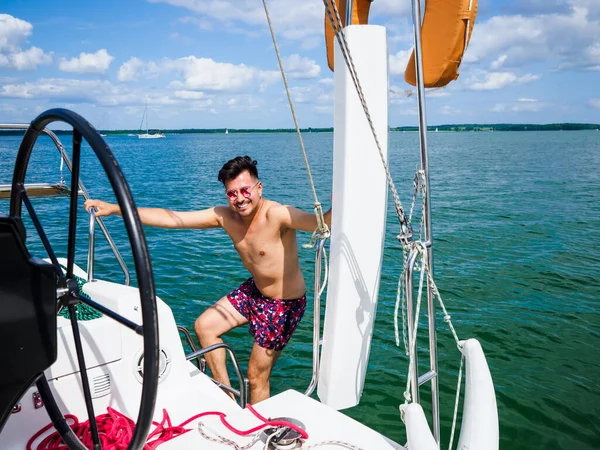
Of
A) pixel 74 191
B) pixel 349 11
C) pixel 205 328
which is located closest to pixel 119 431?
pixel 74 191

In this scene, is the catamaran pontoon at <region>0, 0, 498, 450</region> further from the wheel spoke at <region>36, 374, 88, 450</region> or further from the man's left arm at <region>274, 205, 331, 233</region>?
the man's left arm at <region>274, 205, 331, 233</region>

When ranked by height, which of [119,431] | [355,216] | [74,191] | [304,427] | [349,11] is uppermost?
[349,11]

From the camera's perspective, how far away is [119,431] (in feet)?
7.77

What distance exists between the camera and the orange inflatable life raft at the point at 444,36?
2.22m

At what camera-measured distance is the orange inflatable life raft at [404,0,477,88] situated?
7.30 ft

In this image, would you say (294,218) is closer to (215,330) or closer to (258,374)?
(215,330)

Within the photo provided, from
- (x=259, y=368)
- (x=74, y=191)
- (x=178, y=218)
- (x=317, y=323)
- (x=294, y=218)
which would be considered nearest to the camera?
(x=74, y=191)

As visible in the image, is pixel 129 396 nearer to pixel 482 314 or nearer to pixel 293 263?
pixel 293 263

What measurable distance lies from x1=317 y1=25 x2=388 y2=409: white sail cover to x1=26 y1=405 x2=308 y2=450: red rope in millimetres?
478

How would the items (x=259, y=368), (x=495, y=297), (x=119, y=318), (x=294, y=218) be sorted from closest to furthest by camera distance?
1. (x=119, y=318)
2. (x=294, y=218)
3. (x=259, y=368)
4. (x=495, y=297)

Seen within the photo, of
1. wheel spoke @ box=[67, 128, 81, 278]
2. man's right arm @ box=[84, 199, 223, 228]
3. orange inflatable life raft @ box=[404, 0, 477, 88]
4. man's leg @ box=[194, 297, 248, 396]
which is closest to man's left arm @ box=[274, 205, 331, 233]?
man's right arm @ box=[84, 199, 223, 228]

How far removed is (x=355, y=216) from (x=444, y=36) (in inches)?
35.0

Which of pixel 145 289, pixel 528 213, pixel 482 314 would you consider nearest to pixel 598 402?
pixel 482 314

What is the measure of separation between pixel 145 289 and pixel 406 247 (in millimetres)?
1413
